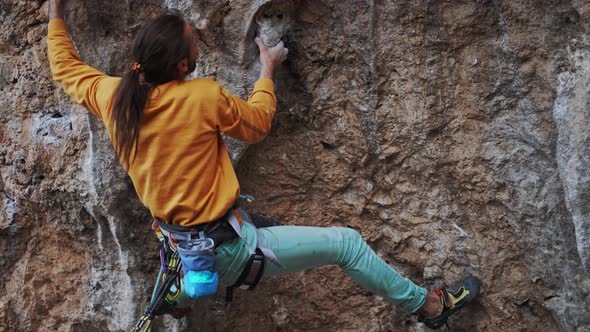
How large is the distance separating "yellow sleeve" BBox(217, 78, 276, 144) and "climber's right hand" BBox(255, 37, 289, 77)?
169 millimetres

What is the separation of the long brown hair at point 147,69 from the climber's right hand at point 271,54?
0.52 m

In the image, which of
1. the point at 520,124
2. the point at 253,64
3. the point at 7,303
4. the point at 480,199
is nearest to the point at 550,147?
the point at 520,124

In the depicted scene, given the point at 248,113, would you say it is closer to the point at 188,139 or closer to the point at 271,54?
the point at 188,139

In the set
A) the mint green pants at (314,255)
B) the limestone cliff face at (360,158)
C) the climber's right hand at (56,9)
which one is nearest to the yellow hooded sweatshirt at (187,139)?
the mint green pants at (314,255)

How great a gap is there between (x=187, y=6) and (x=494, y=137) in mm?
1432

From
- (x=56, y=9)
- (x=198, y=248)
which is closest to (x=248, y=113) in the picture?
(x=198, y=248)

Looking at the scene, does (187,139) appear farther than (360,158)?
No

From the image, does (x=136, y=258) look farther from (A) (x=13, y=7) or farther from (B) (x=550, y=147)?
(B) (x=550, y=147)

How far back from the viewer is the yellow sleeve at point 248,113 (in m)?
2.95

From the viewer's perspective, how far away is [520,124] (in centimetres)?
338

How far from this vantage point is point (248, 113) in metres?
3.02

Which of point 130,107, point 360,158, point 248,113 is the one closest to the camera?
point 130,107

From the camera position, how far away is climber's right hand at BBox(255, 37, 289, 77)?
335 cm

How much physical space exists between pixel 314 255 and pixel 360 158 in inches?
27.2
